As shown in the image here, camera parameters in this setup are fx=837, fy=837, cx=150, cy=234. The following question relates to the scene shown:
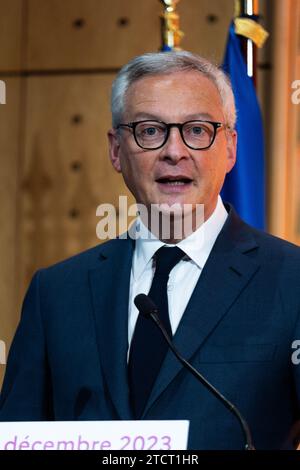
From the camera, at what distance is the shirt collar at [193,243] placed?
6.23 ft

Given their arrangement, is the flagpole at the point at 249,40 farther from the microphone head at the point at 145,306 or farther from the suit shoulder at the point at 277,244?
the microphone head at the point at 145,306

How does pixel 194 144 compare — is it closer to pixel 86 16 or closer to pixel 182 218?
pixel 182 218

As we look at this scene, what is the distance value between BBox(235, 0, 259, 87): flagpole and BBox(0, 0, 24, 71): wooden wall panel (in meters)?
1.25

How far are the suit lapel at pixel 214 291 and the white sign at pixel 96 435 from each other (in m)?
0.32

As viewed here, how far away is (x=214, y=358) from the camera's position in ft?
5.58

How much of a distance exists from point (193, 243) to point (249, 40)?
1282mm

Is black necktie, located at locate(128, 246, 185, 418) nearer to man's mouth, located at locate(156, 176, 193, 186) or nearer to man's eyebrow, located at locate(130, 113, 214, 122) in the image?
man's mouth, located at locate(156, 176, 193, 186)

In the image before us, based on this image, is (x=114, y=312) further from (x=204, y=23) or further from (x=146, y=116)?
(x=204, y=23)

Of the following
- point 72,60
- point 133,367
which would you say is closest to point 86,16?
point 72,60

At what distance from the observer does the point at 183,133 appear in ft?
6.13

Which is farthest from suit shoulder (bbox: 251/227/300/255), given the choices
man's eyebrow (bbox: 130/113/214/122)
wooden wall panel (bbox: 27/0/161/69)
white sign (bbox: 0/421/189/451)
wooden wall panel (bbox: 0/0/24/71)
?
wooden wall panel (bbox: 0/0/24/71)

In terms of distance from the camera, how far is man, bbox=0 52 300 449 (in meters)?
1.68
